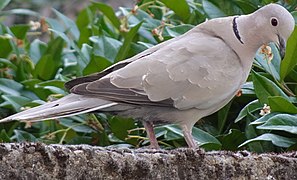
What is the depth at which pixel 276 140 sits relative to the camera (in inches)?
139

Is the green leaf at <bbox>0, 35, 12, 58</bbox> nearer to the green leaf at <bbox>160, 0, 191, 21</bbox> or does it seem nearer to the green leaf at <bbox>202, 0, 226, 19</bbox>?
the green leaf at <bbox>160, 0, 191, 21</bbox>

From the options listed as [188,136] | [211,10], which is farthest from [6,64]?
[188,136]

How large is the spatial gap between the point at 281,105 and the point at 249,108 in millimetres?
205

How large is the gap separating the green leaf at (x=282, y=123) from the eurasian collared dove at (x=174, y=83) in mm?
291

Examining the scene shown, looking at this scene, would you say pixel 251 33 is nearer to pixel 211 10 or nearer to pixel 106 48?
pixel 211 10

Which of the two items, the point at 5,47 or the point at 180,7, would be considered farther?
the point at 5,47

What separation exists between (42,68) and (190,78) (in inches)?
68.3

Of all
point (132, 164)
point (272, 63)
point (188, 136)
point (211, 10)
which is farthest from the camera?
point (211, 10)

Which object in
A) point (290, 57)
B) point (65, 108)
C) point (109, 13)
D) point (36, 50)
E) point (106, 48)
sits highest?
point (290, 57)

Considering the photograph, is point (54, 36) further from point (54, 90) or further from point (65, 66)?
point (54, 90)

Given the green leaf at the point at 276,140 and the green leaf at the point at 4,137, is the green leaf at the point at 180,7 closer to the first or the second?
the green leaf at the point at 4,137

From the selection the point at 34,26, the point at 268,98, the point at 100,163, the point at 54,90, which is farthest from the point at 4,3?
the point at 100,163

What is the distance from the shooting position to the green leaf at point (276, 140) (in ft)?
11.5

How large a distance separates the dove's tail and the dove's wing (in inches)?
1.5
